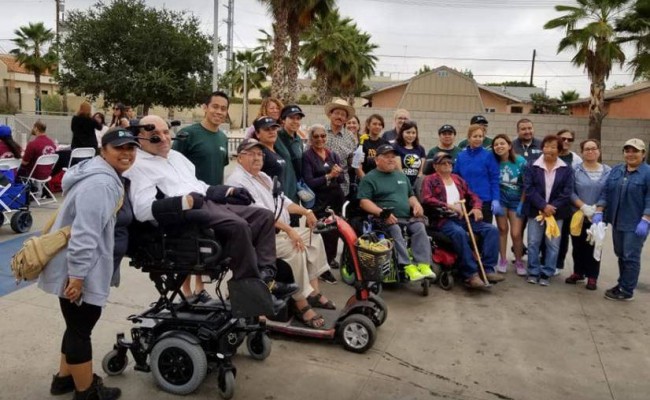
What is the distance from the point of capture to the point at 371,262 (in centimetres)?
403

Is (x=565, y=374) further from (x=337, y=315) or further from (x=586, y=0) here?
(x=586, y=0)

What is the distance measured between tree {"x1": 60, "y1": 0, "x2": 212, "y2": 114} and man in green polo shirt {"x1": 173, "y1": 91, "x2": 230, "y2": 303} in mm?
15602

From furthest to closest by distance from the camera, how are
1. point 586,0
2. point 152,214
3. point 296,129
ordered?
point 586,0
point 296,129
point 152,214

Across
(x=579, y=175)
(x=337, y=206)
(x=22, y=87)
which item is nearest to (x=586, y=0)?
(x=579, y=175)

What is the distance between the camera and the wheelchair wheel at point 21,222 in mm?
6773

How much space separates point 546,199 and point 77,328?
193 inches

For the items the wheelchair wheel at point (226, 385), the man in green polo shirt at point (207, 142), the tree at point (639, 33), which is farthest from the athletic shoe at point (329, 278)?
the tree at point (639, 33)

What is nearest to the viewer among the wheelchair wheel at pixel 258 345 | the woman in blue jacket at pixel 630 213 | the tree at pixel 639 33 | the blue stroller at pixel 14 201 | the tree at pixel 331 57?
the wheelchair wheel at pixel 258 345

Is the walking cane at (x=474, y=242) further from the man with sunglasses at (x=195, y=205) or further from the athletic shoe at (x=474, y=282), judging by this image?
the man with sunglasses at (x=195, y=205)

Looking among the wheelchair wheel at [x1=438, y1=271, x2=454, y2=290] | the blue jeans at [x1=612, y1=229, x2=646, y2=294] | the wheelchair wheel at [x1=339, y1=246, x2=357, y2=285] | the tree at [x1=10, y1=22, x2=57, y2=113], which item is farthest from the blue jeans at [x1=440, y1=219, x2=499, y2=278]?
the tree at [x1=10, y1=22, x2=57, y2=113]

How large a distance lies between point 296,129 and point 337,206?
3.48ft

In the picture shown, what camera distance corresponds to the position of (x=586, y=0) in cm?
1759

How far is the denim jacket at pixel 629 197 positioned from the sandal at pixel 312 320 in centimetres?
345

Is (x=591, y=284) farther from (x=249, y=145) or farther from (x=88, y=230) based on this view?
(x=88, y=230)
